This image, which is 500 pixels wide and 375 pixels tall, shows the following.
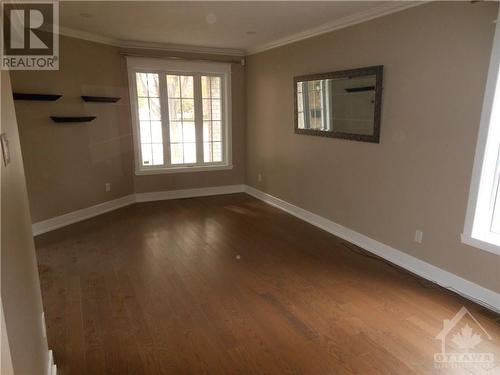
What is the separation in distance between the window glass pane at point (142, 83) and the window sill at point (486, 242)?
14.7 ft

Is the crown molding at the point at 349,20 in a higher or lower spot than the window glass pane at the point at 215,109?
→ higher

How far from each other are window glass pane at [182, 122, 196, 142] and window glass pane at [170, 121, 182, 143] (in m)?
0.07

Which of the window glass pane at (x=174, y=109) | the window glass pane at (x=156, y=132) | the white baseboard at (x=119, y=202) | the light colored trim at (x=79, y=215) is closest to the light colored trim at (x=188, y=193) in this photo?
the white baseboard at (x=119, y=202)

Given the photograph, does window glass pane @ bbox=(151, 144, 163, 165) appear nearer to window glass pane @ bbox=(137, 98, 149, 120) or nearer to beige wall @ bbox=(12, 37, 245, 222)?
beige wall @ bbox=(12, 37, 245, 222)

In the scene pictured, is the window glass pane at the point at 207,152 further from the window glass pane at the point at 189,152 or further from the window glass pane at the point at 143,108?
the window glass pane at the point at 143,108

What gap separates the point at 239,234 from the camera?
401 centimetres

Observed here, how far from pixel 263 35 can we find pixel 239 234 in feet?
8.41

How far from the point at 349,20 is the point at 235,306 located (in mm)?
2987

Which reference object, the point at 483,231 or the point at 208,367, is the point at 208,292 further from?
the point at 483,231

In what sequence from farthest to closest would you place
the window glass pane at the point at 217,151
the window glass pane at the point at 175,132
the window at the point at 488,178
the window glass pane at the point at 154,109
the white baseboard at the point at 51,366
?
the window glass pane at the point at 217,151 < the window glass pane at the point at 175,132 < the window glass pane at the point at 154,109 < the window at the point at 488,178 < the white baseboard at the point at 51,366

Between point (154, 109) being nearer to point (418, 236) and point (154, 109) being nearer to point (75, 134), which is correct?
point (75, 134)

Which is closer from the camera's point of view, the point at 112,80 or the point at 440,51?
the point at 440,51

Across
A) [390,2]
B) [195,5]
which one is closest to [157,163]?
[195,5]

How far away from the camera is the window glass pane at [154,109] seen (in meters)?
5.15
